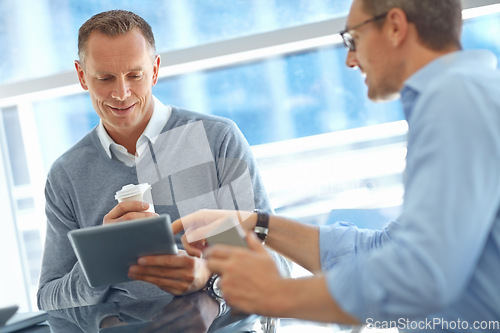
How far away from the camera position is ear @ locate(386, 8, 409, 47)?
1.21 meters

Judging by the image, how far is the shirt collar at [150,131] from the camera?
7.15ft

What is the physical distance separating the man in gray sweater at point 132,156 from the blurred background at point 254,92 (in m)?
0.73

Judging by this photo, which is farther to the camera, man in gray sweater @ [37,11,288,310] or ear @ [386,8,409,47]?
man in gray sweater @ [37,11,288,310]

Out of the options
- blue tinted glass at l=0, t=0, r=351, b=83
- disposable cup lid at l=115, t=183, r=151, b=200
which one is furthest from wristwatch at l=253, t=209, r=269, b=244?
blue tinted glass at l=0, t=0, r=351, b=83

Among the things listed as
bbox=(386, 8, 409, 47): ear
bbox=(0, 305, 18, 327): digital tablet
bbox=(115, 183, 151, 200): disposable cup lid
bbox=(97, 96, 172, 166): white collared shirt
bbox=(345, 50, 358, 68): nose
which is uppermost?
bbox=(386, 8, 409, 47): ear

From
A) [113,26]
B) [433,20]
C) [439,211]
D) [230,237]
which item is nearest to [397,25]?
[433,20]

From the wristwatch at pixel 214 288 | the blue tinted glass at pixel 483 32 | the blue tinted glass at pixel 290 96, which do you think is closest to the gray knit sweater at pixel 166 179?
the wristwatch at pixel 214 288

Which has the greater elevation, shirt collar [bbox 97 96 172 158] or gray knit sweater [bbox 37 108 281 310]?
shirt collar [bbox 97 96 172 158]

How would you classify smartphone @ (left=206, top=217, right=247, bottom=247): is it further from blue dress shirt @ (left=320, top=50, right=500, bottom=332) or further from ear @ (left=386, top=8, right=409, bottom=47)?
ear @ (left=386, top=8, right=409, bottom=47)

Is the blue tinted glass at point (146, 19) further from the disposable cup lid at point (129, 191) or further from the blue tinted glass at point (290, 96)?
the disposable cup lid at point (129, 191)

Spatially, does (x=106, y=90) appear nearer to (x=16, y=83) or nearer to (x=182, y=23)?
(x=182, y=23)

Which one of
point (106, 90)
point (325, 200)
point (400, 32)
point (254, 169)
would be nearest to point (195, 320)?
point (400, 32)
